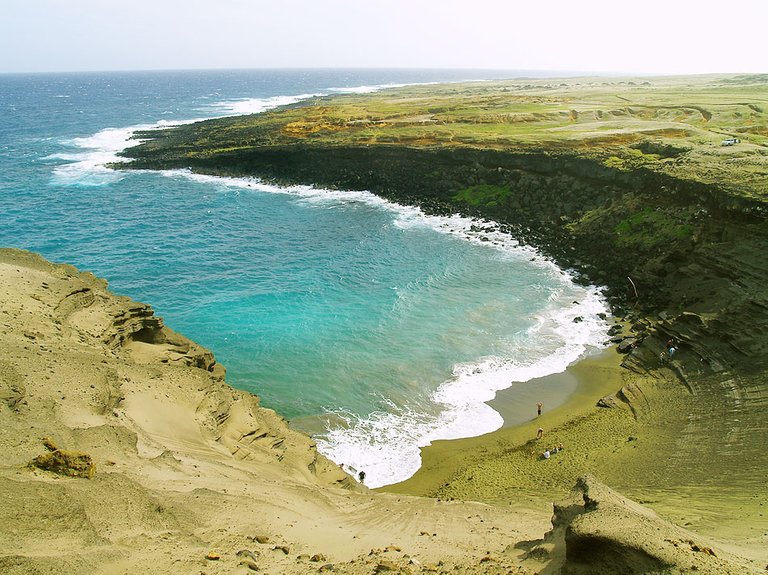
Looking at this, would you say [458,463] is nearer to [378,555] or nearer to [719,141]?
[378,555]

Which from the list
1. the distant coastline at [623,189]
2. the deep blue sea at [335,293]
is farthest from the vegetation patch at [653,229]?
the deep blue sea at [335,293]

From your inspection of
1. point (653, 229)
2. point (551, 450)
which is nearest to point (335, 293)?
point (551, 450)

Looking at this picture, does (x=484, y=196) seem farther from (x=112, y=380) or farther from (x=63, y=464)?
(x=63, y=464)

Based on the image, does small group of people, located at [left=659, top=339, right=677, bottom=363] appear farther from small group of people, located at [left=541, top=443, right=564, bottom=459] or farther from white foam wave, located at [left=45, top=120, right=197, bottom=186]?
white foam wave, located at [left=45, top=120, right=197, bottom=186]

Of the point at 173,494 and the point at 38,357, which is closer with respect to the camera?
the point at 173,494

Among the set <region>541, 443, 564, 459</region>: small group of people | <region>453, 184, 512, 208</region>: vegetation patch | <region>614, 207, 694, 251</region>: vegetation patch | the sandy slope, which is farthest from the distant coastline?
the sandy slope

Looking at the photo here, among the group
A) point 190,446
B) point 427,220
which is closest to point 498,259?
point 427,220

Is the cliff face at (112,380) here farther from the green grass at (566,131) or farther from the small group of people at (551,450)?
the green grass at (566,131)
